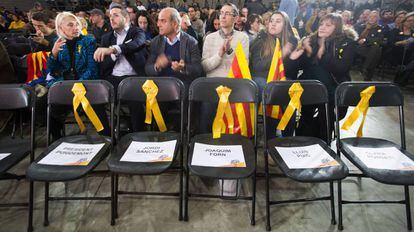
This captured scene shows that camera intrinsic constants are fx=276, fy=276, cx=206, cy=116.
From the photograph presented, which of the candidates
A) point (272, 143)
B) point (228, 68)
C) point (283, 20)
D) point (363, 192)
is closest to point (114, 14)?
point (228, 68)

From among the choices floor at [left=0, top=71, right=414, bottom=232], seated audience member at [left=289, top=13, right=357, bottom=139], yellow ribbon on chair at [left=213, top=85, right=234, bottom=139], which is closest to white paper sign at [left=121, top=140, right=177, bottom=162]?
yellow ribbon on chair at [left=213, top=85, right=234, bottom=139]

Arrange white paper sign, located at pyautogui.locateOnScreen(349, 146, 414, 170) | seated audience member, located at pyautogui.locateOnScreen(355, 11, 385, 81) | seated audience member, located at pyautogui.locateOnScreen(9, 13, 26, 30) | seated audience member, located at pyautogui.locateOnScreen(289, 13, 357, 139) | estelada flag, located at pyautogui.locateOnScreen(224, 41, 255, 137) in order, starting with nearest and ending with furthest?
white paper sign, located at pyautogui.locateOnScreen(349, 146, 414, 170) → estelada flag, located at pyautogui.locateOnScreen(224, 41, 255, 137) → seated audience member, located at pyautogui.locateOnScreen(289, 13, 357, 139) → seated audience member, located at pyautogui.locateOnScreen(355, 11, 385, 81) → seated audience member, located at pyautogui.locateOnScreen(9, 13, 26, 30)

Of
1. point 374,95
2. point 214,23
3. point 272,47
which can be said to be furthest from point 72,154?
point 214,23

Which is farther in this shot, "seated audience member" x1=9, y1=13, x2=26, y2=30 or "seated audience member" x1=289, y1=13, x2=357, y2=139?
"seated audience member" x1=9, y1=13, x2=26, y2=30

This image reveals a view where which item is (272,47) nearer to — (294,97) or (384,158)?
(294,97)

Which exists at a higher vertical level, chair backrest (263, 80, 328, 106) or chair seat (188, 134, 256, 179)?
chair backrest (263, 80, 328, 106)

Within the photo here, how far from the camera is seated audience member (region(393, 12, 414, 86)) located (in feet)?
16.9

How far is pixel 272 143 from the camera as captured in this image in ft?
6.76

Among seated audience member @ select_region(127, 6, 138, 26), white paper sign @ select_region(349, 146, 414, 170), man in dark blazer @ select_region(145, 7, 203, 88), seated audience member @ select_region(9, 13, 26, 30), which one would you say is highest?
seated audience member @ select_region(9, 13, 26, 30)

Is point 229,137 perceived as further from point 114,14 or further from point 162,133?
point 114,14

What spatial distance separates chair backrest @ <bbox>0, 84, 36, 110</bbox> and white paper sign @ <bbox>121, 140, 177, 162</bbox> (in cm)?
86

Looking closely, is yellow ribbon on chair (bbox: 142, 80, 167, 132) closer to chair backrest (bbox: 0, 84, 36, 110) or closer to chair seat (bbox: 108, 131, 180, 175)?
chair seat (bbox: 108, 131, 180, 175)

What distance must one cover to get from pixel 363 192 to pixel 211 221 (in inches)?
52.4

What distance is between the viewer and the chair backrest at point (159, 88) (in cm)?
217
